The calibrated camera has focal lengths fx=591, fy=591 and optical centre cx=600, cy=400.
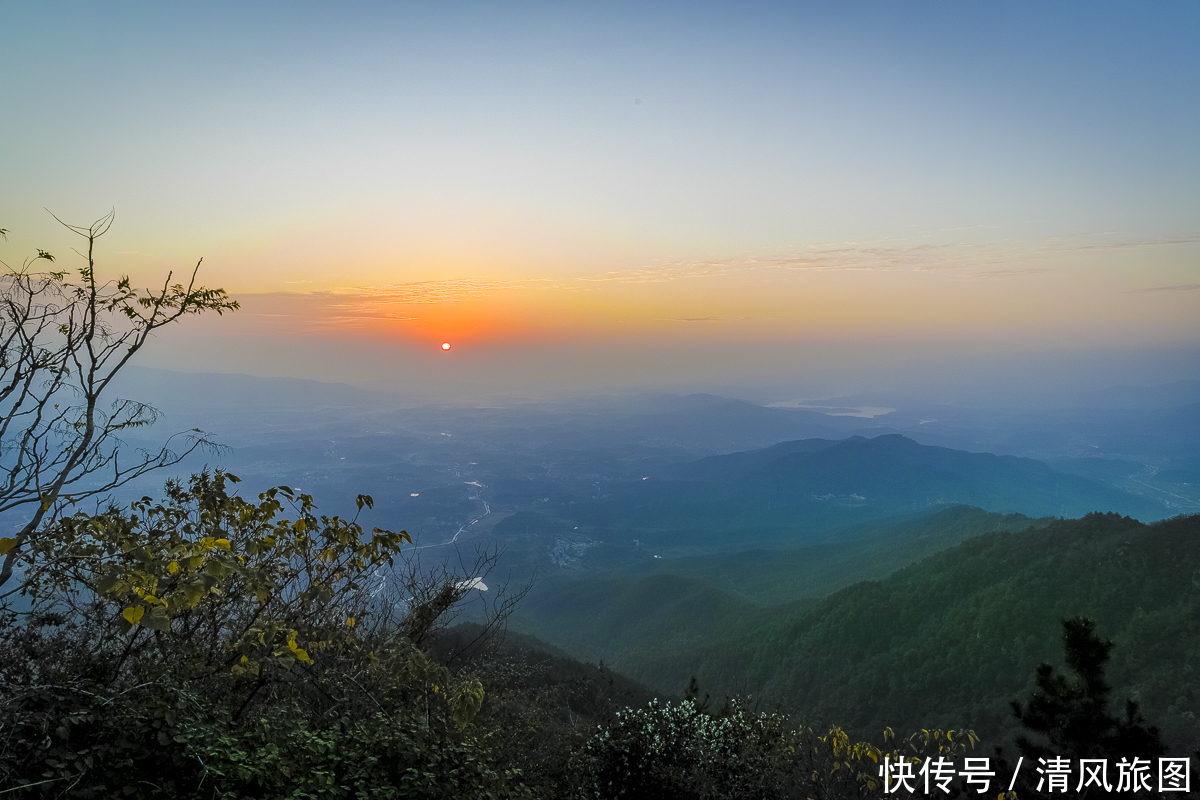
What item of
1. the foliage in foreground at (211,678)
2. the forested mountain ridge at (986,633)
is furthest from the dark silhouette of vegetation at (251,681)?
the forested mountain ridge at (986,633)

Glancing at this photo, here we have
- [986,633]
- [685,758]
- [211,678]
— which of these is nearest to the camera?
[211,678]

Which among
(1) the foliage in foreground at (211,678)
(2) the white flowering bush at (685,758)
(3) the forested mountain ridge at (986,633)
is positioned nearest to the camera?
(1) the foliage in foreground at (211,678)

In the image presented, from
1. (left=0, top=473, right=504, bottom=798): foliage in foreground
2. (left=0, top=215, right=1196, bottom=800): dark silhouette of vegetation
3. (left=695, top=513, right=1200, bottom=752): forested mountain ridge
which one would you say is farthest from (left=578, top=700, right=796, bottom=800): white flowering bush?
(left=695, top=513, right=1200, bottom=752): forested mountain ridge

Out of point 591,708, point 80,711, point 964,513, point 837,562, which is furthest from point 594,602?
point 80,711

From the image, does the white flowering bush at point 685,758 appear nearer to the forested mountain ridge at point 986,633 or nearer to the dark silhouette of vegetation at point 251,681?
the dark silhouette of vegetation at point 251,681

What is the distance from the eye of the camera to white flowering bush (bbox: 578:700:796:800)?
10484 mm

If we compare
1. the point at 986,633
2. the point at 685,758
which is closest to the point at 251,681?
the point at 685,758

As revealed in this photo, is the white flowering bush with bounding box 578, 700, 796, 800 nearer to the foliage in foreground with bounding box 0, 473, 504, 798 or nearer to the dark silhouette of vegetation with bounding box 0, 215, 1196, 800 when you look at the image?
the dark silhouette of vegetation with bounding box 0, 215, 1196, 800

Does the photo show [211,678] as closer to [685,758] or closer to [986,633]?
[685,758]

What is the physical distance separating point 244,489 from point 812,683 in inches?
3502

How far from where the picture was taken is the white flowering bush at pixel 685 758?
10.5 meters

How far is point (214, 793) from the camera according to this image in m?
4.74

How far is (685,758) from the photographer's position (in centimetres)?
1104

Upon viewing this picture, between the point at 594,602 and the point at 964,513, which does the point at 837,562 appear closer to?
the point at 964,513
